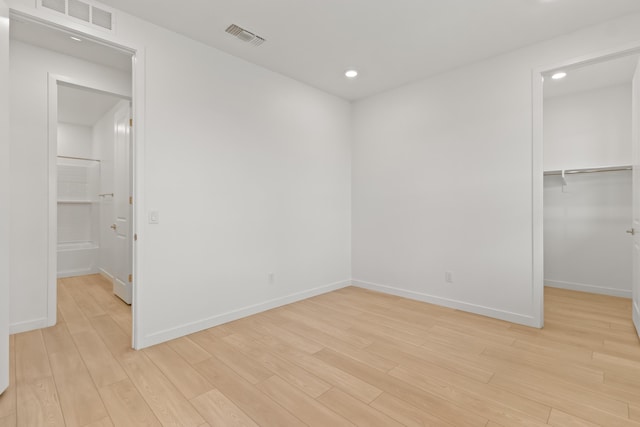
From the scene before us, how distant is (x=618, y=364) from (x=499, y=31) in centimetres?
295

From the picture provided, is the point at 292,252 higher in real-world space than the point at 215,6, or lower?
lower

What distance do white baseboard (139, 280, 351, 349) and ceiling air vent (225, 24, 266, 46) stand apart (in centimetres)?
278

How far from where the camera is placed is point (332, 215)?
443 cm

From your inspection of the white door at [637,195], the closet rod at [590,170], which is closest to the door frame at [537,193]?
the white door at [637,195]

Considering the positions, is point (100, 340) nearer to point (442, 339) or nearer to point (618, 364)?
point (442, 339)

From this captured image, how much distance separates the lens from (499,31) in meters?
2.79

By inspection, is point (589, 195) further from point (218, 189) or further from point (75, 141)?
point (75, 141)

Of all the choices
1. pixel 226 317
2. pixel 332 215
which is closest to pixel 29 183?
pixel 226 317

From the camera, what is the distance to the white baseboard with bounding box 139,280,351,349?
267cm

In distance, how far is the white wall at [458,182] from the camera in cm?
307

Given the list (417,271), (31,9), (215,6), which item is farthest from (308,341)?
(31,9)

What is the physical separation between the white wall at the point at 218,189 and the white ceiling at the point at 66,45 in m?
0.57

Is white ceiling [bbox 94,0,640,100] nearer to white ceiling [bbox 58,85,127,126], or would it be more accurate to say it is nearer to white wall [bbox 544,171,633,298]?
white ceiling [bbox 58,85,127,126]

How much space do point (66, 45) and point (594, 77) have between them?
598cm
